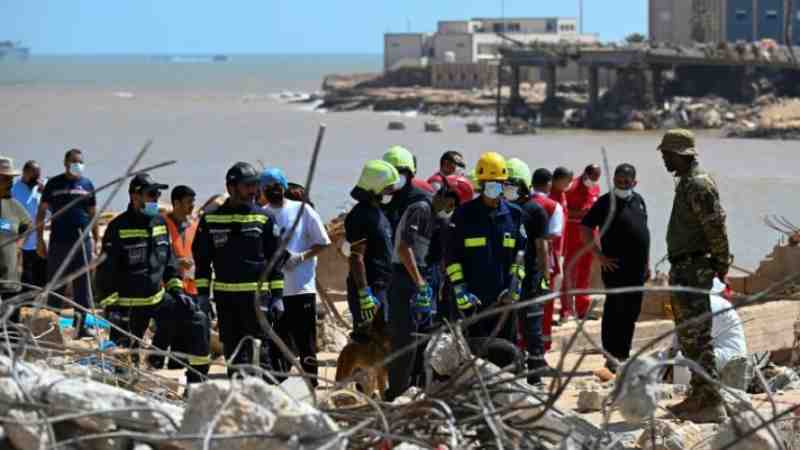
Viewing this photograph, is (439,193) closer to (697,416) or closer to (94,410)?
(697,416)

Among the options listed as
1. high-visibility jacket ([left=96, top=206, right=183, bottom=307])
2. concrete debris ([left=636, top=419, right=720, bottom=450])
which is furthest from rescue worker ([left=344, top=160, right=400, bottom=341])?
concrete debris ([left=636, top=419, right=720, bottom=450])

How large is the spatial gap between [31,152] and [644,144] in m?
21.1

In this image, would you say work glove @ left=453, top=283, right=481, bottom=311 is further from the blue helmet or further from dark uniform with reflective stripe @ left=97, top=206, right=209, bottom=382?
dark uniform with reflective stripe @ left=97, top=206, right=209, bottom=382

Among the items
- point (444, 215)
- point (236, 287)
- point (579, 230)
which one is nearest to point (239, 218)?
point (236, 287)

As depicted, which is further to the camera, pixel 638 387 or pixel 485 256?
pixel 485 256

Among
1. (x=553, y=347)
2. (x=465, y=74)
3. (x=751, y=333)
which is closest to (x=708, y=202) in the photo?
(x=751, y=333)

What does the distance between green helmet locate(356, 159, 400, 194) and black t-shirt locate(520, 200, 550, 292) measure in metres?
1.09

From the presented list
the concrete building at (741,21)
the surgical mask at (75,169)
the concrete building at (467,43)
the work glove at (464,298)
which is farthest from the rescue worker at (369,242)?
the concrete building at (467,43)

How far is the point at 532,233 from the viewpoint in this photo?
10.5 m

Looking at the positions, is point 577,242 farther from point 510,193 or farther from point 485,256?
point 485,256

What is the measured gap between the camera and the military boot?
29.1 feet

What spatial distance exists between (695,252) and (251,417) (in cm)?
432

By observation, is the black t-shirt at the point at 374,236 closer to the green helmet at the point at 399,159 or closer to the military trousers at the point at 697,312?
the green helmet at the point at 399,159

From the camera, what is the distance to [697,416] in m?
8.92
